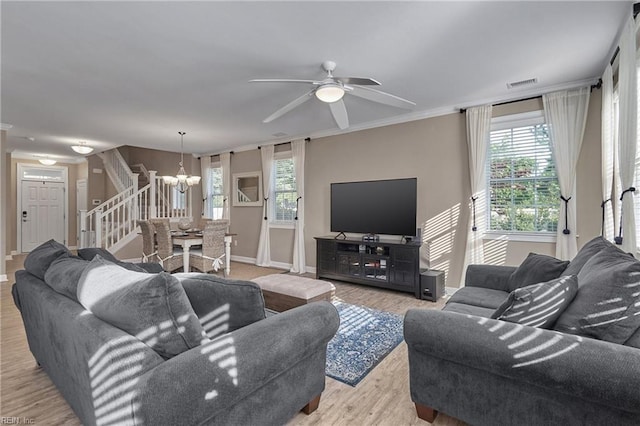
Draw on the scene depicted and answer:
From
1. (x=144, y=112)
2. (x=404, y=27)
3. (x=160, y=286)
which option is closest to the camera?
(x=160, y=286)

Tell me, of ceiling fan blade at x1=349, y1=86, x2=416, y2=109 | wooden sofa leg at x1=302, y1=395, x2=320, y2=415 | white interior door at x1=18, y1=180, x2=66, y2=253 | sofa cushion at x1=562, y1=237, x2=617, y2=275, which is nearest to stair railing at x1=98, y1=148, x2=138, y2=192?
white interior door at x1=18, y1=180, x2=66, y2=253

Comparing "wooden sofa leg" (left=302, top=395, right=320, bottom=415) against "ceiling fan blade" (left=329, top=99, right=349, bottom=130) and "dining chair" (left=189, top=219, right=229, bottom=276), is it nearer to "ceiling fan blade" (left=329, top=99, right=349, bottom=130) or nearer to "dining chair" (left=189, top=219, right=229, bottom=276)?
"ceiling fan blade" (left=329, top=99, right=349, bottom=130)

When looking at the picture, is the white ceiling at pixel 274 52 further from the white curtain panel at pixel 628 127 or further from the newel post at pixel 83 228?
the newel post at pixel 83 228

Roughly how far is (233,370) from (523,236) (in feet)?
13.4

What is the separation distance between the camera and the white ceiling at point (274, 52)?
235 centimetres

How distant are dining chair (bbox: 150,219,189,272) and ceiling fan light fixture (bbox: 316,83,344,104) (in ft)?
11.5

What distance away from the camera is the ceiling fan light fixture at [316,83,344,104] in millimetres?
2914

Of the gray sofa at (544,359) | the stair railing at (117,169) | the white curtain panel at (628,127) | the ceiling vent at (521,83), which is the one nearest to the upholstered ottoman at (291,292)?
the gray sofa at (544,359)

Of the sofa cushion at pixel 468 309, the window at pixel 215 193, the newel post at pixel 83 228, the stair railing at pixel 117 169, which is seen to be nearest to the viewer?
the sofa cushion at pixel 468 309

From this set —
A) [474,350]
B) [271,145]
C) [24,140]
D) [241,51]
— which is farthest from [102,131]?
[474,350]

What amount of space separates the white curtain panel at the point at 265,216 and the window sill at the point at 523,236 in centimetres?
422

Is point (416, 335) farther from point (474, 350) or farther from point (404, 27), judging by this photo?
point (404, 27)

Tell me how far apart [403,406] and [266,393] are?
3.26 ft

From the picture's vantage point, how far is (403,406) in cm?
197
